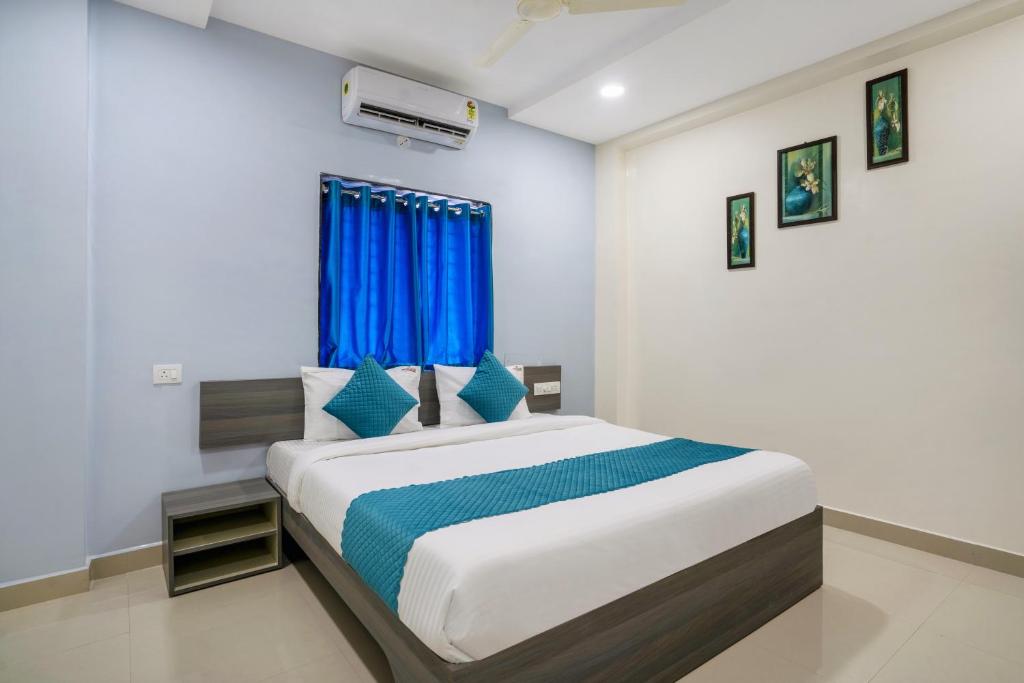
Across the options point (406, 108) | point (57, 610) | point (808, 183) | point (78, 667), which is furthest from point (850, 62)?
point (57, 610)

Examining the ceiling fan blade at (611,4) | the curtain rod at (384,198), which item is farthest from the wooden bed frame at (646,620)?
the ceiling fan blade at (611,4)

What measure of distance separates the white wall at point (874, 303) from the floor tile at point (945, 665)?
993 millimetres

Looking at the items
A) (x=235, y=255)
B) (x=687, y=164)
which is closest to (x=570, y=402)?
→ (x=687, y=164)

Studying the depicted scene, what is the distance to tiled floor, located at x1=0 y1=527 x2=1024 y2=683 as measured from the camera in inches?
74.7

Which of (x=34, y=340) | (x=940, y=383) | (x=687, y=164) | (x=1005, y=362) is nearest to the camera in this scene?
(x=34, y=340)

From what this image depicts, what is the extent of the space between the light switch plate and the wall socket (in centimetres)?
234

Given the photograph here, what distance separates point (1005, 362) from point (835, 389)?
80 centimetres

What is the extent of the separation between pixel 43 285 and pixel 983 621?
425cm

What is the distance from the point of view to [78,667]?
1912 millimetres

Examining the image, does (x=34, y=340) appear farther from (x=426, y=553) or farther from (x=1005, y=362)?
(x=1005, y=362)

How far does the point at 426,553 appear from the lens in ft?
5.04

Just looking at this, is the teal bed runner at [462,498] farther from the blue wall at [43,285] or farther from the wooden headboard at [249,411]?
the blue wall at [43,285]

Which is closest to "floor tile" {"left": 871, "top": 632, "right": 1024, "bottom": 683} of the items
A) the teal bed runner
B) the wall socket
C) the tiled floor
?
the tiled floor

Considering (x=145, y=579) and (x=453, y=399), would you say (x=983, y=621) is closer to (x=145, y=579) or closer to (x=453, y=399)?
(x=453, y=399)
